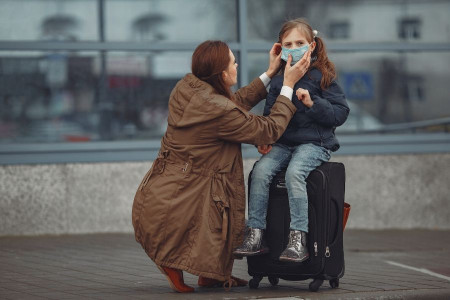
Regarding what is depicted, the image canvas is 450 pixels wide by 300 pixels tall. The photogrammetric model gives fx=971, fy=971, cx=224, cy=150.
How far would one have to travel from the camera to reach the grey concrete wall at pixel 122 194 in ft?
31.1

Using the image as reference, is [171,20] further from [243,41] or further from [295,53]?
[295,53]

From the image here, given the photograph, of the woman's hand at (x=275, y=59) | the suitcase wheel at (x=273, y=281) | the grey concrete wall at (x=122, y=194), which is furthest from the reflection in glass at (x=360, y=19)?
the suitcase wheel at (x=273, y=281)

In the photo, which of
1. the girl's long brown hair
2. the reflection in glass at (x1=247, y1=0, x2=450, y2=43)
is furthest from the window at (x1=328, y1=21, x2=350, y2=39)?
the girl's long brown hair

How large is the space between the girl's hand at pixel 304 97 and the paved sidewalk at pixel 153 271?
1.18 meters

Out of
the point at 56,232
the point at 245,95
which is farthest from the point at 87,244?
the point at 245,95

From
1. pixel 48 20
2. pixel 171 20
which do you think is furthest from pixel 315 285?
pixel 48 20

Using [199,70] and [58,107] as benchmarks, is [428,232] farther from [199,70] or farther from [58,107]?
[199,70]

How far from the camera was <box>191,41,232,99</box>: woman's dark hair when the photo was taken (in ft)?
19.7

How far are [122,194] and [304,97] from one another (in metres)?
4.14

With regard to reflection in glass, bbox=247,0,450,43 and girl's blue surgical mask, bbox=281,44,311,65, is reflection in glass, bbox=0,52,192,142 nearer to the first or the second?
reflection in glass, bbox=247,0,450,43

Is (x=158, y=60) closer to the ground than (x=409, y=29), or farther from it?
closer to the ground

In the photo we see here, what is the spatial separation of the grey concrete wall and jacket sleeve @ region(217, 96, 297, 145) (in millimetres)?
3908

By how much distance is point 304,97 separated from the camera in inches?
233

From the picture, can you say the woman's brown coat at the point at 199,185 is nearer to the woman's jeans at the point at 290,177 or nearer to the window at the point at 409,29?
the woman's jeans at the point at 290,177
